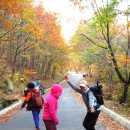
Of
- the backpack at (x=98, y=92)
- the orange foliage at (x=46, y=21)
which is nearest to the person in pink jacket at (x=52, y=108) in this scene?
the backpack at (x=98, y=92)

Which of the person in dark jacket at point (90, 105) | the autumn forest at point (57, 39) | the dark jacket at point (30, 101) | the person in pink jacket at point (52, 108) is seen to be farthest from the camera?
the autumn forest at point (57, 39)

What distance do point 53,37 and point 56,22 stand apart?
540 centimetres

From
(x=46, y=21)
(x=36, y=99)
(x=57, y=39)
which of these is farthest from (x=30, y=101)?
(x=57, y=39)

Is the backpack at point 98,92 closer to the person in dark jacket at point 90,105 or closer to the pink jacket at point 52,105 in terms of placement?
the person in dark jacket at point 90,105

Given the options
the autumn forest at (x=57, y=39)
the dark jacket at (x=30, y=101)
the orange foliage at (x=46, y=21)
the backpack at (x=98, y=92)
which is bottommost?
the dark jacket at (x=30, y=101)

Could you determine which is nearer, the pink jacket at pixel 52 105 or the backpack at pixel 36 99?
the pink jacket at pixel 52 105

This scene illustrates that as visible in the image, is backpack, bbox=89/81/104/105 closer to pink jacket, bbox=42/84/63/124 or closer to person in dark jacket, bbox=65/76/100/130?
person in dark jacket, bbox=65/76/100/130

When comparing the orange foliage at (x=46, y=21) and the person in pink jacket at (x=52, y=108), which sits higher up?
the orange foliage at (x=46, y=21)

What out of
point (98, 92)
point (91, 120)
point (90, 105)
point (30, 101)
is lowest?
point (91, 120)

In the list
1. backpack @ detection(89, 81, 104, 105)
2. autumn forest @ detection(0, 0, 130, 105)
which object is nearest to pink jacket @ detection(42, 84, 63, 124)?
backpack @ detection(89, 81, 104, 105)

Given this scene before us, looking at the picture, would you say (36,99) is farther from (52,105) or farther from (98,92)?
(52,105)

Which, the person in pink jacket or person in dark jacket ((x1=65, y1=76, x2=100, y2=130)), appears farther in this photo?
person in dark jacket ((x1=65, y1=76, x2=100, y2=130))

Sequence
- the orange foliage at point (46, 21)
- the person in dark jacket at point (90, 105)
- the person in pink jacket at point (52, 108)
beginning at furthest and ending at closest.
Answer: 1. the orange foliage at point (46, 21)
2. the person in dark jacket at point (90, 105)
3. the person in pink jacket at point (52, 108)

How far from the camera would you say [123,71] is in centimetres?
3466
